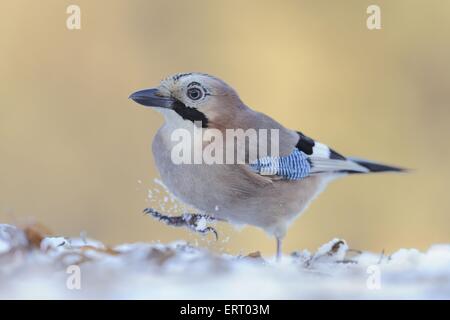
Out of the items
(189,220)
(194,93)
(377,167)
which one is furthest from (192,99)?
(377,167)

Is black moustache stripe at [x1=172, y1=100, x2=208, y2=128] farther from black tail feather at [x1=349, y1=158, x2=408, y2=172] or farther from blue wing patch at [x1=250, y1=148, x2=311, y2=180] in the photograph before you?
black tail feather at [x1=349, y1=158, x2=408, y2=172]

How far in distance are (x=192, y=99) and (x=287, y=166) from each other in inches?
14.9

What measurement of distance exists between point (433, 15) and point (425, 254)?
98.9 inches

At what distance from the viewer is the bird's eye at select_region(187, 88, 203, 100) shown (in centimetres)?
189

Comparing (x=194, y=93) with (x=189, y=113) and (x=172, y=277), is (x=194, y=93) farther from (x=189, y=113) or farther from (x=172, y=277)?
(x=172, y=277)

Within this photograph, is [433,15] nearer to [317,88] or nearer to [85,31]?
[317,88]

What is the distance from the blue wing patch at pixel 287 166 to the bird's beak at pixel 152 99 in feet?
0.97

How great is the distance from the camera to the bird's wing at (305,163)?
2.01 m

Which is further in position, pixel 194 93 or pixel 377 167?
pixel 377 167

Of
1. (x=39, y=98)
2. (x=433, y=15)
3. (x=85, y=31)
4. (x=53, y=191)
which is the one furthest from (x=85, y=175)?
(x=433, y=15)

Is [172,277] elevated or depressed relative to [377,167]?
depressed

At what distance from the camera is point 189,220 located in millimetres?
1945

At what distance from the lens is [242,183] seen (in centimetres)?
194

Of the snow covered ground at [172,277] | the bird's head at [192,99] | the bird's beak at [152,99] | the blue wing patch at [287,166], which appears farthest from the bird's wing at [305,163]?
the snow covered ground at [172,277]
